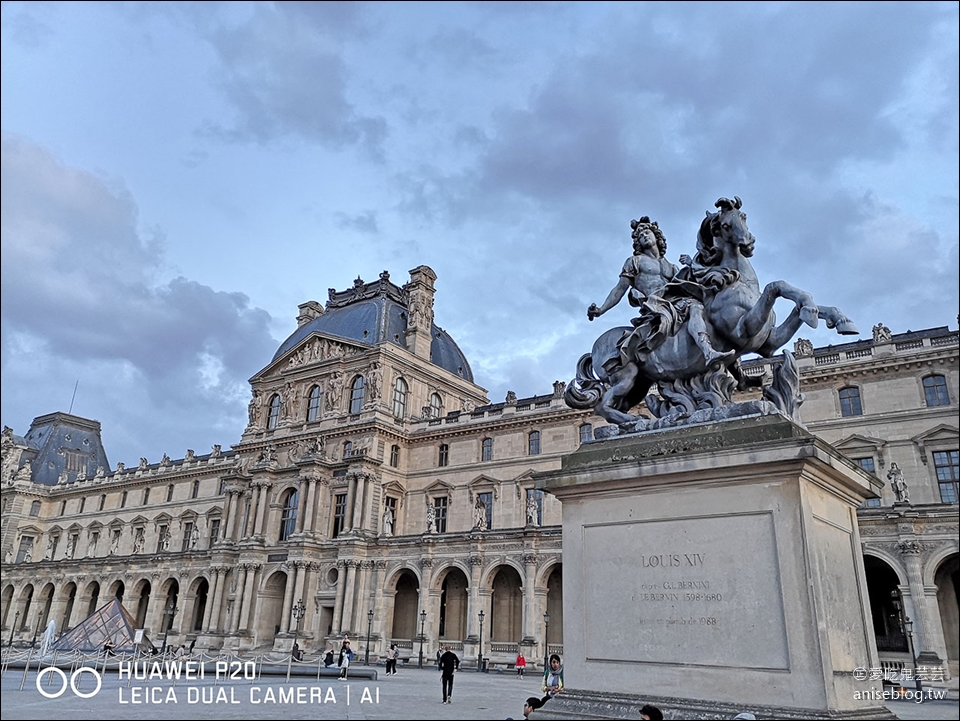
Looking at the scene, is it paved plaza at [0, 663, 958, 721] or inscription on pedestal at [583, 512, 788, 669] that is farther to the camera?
paved plaza at [0, 663, 958, 721]

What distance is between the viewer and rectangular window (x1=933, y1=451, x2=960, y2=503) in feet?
121

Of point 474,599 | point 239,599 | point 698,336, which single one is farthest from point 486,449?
point 698,336

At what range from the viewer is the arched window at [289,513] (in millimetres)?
54219

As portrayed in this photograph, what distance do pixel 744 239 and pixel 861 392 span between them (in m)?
37.1

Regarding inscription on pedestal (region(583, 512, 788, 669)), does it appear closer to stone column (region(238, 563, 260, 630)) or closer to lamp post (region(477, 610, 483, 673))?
lamp post (region(477, 610, 483, 673))

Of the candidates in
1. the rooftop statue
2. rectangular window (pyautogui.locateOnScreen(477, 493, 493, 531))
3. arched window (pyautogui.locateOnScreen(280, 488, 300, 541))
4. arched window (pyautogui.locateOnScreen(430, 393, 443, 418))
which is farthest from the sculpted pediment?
the rooftop statue

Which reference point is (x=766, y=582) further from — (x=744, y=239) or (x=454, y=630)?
(x=454, y=630)

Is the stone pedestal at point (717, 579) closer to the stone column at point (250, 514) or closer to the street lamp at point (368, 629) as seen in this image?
the street lamp at point (368, 629)

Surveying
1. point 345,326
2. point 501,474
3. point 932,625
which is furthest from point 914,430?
point 345,326

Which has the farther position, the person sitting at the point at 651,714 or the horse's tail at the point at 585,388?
the horse's tail at the point at 585,388

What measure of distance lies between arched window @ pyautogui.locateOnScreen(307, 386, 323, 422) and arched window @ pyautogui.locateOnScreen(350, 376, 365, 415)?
3.24 m

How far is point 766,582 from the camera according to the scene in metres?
Answer: 5.78

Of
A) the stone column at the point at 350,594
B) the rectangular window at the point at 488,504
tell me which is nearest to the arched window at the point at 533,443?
the rectangular window at the point at 488,504

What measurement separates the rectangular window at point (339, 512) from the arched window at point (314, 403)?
7.88 m
